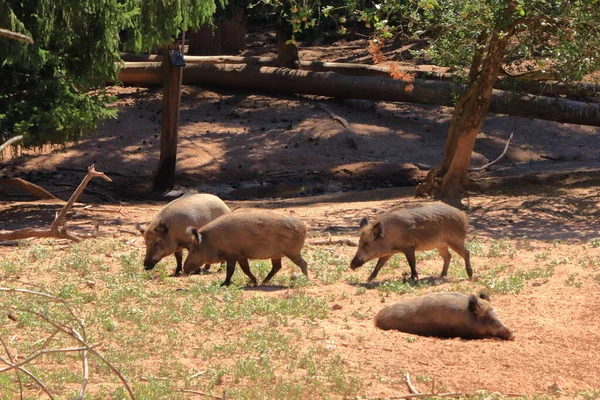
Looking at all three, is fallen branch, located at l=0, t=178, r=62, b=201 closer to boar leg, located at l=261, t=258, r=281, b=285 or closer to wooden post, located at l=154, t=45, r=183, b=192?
wooden post, located at l=154, t=45, r=183, b=192

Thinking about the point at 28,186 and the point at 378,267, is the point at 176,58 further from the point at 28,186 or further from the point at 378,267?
the point at 378,267

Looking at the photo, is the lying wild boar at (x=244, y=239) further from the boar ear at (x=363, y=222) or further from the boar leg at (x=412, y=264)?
the boar leg at (x=412, y=264)

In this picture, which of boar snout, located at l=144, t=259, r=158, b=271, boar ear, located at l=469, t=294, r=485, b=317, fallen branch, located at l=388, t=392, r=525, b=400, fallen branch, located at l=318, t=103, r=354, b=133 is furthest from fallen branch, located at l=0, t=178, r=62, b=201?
fallen branch, located at l=388, t=392, r=525, b=400

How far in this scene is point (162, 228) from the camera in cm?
1112

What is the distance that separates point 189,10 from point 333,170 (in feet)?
24.0

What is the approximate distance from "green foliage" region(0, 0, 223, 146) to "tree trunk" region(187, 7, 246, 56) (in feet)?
49.0

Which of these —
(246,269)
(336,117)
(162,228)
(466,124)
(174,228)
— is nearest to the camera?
(246,269)

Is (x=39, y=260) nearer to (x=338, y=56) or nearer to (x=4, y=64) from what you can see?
(x=4, y=64)

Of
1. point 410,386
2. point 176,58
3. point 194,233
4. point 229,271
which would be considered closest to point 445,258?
point 229,271

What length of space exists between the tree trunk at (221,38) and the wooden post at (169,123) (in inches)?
441

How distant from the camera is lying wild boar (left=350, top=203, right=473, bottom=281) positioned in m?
10.7

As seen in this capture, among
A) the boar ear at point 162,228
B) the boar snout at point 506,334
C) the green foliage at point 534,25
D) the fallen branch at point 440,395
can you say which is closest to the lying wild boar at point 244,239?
the boar ear at point 162,228

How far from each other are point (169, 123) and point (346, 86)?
7720mm

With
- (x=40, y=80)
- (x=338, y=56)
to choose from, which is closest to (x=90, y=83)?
(x=40, y=80)
